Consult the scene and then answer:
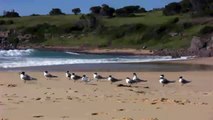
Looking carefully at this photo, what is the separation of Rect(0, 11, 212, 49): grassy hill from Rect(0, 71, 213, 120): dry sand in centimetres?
5325

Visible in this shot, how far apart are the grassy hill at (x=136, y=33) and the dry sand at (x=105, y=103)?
5325cm

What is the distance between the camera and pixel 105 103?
48.2 ft

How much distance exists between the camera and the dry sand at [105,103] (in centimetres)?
1234

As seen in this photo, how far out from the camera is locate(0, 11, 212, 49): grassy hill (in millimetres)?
79062

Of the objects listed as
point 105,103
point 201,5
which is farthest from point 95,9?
point 105,103

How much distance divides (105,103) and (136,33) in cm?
7170

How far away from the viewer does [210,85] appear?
22.4m

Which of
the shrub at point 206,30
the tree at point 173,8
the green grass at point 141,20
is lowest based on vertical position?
the shrub at point 206,30

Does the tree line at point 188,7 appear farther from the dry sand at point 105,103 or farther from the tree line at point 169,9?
the dry sand at point 105,103

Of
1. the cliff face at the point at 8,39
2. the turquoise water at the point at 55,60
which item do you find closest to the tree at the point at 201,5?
the cliff face at the point at 8,39

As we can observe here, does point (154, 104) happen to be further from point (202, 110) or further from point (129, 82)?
point (129, 82)

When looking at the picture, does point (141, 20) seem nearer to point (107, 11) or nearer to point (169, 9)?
point (169, 9)

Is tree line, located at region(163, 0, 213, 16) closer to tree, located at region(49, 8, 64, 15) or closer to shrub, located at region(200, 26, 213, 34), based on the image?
shrub, located at region(200, 26, 213, 34)

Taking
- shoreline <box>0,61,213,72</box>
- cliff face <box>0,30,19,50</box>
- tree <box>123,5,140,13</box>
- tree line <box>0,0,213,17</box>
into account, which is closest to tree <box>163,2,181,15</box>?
tree line <box>0,0,213,17</box>
